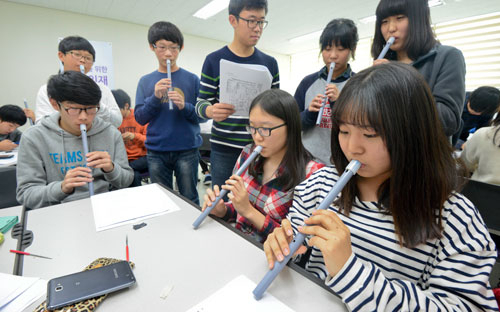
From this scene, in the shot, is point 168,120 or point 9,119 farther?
point 9,119

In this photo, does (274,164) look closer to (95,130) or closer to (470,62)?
(95,130)

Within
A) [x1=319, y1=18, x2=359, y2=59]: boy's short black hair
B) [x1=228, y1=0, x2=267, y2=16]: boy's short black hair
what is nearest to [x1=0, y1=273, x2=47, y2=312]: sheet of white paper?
[x1=228, y1=0, x2=267, y2=16]: boy's short black hair

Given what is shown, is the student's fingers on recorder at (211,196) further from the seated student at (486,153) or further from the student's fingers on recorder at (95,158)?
the seated student at (486,153)

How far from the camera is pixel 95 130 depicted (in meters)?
Result: 1.42

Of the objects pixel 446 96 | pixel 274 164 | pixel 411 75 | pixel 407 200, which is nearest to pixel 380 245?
pixel 407 200

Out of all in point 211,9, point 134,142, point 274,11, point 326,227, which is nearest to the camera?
point 326,227

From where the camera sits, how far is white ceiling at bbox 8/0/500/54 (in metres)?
4.34

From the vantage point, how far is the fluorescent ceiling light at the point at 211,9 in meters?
4.44

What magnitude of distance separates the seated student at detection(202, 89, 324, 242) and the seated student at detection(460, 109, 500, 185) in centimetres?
108

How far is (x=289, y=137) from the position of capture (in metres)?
1.10

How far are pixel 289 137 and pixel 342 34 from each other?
0.73 m

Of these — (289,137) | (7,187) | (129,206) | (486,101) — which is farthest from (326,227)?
(486,101)

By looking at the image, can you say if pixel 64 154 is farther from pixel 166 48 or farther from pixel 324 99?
pixel 324 99

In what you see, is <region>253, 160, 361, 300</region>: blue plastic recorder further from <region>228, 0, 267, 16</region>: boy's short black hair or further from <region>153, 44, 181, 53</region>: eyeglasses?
<region>153, 44, 181, 53</region>: eyeglasses
